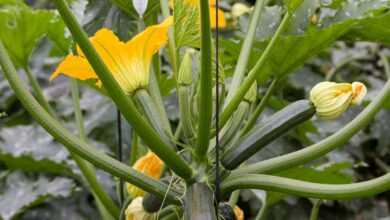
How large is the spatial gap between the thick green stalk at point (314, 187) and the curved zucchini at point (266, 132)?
3 cm

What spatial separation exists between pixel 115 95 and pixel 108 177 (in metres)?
0.90

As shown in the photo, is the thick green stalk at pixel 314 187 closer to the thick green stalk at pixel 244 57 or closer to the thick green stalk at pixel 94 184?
the thick green stalk at pixel 244 57

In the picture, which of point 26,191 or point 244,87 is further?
point 26,191

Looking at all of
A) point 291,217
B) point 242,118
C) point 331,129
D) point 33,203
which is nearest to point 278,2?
point 331,129

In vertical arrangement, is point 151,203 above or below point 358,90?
below

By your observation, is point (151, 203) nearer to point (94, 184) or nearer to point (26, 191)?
point (94, 184)

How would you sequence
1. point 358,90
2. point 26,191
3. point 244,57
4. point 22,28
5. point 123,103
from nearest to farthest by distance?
point 123,103
point 358,90
point 244,57
point 22,28
point 26,191

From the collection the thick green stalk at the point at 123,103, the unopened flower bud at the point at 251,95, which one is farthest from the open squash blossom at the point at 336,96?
the thick green stalk at the point at 123,103

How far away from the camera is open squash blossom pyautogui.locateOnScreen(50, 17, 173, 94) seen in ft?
3.71

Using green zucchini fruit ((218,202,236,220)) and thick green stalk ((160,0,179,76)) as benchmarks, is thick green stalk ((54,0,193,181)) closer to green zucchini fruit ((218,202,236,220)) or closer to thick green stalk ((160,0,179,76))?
green zucchini fruit ((218,202,236,220))

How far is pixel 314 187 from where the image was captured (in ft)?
3.42

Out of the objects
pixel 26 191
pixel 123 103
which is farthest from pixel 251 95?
pixel 26 191

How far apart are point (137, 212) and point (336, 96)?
0.35m

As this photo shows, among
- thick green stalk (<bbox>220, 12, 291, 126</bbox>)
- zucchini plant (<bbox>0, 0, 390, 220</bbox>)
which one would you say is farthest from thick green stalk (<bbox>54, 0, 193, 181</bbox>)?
thick green stalk (<bbox>220, 12, 291, 126</bbox>)
